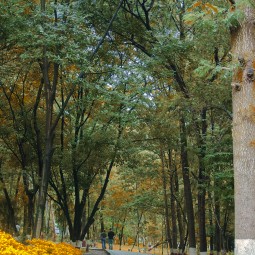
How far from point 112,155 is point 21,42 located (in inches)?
271

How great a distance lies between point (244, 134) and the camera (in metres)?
5.64

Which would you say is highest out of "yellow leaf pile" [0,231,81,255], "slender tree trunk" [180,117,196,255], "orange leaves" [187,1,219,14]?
"orange leaves" [187,1,219,14]

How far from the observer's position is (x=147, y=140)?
17.6 m

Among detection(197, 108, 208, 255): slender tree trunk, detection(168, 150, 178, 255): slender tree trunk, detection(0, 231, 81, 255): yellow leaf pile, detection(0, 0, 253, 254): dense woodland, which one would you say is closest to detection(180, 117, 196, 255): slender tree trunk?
detection(0, 0, 253, 254): dense woodland

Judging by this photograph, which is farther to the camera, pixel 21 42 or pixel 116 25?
pixel 116 25

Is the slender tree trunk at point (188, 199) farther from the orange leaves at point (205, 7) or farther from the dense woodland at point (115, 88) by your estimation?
the orange leaves at point (205, 7)

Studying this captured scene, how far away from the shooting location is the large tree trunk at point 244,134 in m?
5.41

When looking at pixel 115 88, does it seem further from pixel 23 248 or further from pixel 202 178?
pixel 23 248

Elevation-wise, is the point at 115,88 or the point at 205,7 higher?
the point at 115,88

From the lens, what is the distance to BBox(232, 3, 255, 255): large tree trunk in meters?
5.41

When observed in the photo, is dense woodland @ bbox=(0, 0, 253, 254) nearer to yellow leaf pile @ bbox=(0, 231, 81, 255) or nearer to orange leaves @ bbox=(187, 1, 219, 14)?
orange leaves @ bbox=(187, 1, 219, 14)

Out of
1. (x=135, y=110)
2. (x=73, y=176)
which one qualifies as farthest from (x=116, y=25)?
(x=73, y=176)

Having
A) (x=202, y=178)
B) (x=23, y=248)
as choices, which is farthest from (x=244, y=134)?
(x=202, y=178)

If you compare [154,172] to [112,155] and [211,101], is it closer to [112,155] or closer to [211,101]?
→ [112,155]
